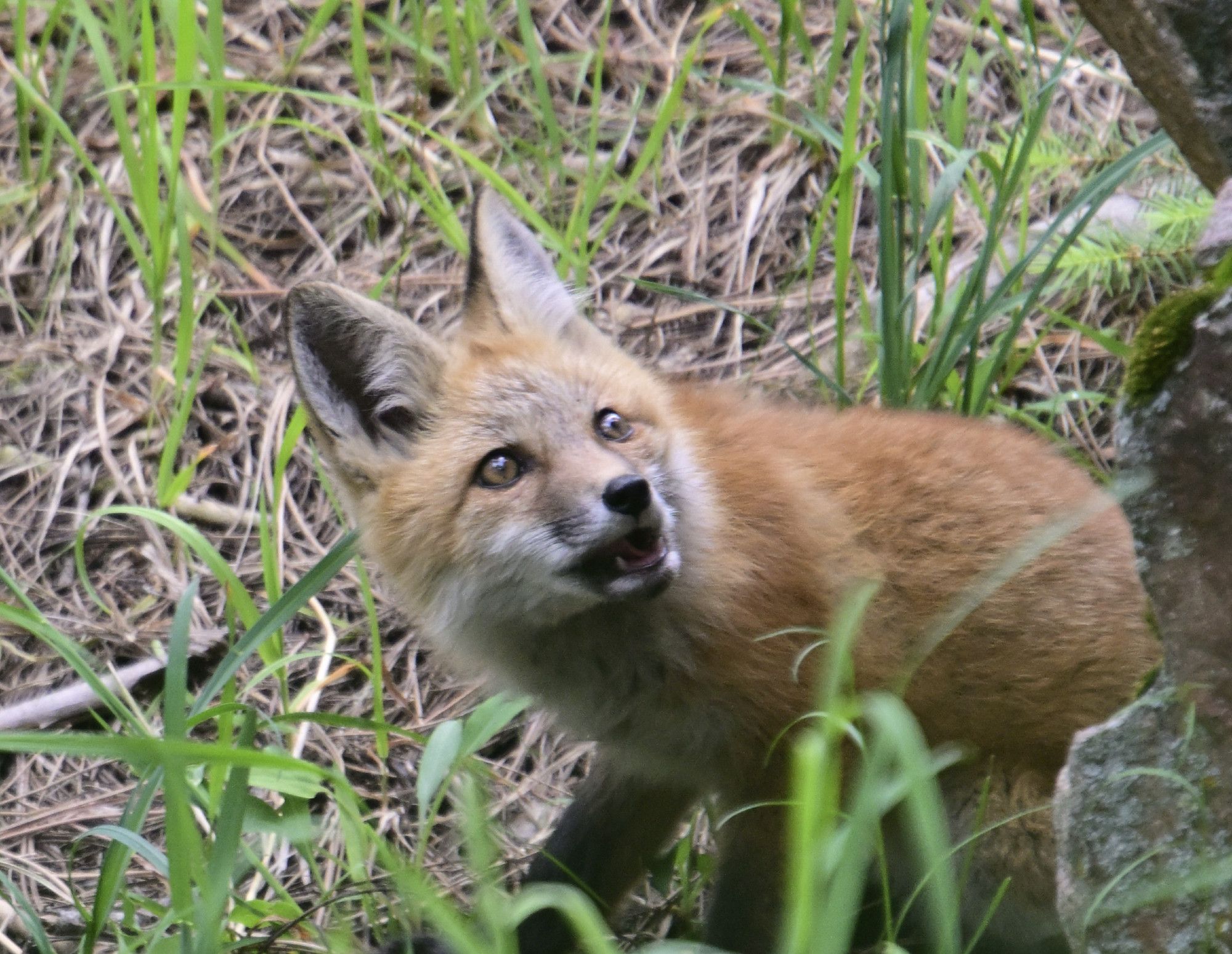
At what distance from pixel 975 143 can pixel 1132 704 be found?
3.63 meters

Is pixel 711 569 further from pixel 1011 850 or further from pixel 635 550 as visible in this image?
pixel 1011 850

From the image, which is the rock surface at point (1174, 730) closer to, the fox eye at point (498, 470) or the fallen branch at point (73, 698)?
the fox eye at point (498, 470)

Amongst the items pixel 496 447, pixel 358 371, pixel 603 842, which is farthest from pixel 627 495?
pixel 603 842

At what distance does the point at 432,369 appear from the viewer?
3705 millimetres

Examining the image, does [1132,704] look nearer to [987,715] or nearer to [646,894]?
[987,715]

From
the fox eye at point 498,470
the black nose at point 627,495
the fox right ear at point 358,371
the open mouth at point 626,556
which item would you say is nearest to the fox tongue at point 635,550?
the open mouth at point 626,556

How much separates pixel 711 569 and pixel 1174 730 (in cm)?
134

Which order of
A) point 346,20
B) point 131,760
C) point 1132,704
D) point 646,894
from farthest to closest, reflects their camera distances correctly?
point 346,20 < point 646,894 < point 131,760 < point 1132,704

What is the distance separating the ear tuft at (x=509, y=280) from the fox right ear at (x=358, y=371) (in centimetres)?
23

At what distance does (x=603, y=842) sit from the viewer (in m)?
3.74

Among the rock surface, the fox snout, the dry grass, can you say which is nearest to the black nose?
the fox snout

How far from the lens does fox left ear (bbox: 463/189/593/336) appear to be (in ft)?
12.4

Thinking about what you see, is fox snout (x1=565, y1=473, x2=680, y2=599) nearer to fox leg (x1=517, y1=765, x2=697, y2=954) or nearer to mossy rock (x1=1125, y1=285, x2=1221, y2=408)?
fox leg (x1=517, y1=765, x2=697, y2=954)

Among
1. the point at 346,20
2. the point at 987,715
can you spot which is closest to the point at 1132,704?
the point at 987,715
